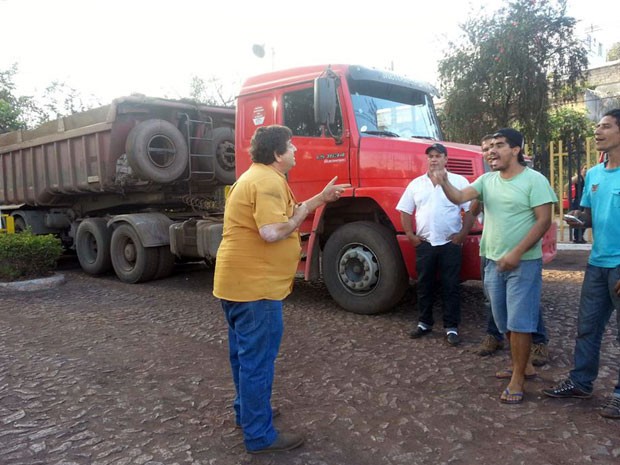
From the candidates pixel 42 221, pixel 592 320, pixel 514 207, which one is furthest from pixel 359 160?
pixel 42 221

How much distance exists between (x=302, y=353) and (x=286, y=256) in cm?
184

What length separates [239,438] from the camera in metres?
2.88

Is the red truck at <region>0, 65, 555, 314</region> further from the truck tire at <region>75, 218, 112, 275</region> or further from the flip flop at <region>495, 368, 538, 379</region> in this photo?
the flip flop at <region>495, 368, 538, 379</region>

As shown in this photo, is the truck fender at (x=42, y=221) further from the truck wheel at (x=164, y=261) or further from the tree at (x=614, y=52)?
the tree at (x=614, y=52)

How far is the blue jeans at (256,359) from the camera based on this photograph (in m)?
2.60

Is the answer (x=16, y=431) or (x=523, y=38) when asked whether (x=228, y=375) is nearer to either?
(x=16, y=431)

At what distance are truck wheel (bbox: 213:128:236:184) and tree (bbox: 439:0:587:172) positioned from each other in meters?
6.33

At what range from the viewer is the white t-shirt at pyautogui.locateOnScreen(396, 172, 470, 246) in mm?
4402

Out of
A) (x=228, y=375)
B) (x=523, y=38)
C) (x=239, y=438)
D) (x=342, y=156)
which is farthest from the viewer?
(x=523, y=38)

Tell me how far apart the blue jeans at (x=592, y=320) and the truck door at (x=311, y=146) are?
9.06ft

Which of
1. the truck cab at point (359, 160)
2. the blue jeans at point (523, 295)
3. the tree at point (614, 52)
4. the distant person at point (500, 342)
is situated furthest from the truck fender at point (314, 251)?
the tree at point (614, 52)

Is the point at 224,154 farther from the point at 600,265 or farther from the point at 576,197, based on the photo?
the point at 576,197

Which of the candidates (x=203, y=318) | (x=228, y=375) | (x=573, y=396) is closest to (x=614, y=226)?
(x=573, y=396)

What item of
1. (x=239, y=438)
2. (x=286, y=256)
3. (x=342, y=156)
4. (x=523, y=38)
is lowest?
(x=239, y=438)
